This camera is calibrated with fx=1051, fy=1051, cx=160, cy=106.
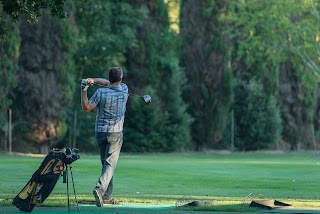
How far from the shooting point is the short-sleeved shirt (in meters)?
17.0

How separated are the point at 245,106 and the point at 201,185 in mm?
42170

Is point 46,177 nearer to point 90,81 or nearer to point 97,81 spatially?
point 90,81

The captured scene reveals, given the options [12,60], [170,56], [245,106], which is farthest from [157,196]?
[245,106]

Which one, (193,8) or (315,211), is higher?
(193,8)

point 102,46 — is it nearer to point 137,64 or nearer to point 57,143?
point 137,64

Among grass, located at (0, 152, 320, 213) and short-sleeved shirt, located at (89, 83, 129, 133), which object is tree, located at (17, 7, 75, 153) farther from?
short-sleeved shirt, located at (89, 83, 129, 133)

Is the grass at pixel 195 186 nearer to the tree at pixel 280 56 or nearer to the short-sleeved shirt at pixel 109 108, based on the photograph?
the short-sleeved shirt at pixel 109 108

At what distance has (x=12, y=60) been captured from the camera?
168 feet

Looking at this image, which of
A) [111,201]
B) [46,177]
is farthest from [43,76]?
[46,177]

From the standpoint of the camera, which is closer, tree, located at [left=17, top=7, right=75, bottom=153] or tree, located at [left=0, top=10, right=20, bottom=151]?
tree, located at [left=0, top=10, right=20, bottom=151]

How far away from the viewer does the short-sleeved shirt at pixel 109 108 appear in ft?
55.9

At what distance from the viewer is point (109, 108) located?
1708cm

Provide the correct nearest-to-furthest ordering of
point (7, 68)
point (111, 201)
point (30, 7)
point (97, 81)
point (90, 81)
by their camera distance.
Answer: point (90, 81), point (97, 81), point (111, 201), point (30, 7), point (7, 68)

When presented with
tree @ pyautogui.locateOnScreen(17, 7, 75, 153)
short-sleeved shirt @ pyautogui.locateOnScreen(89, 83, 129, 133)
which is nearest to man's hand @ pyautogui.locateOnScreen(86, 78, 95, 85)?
short-sleeved shirt @ pyautogui.locateOnScreen(89, 83, 129, 133)
